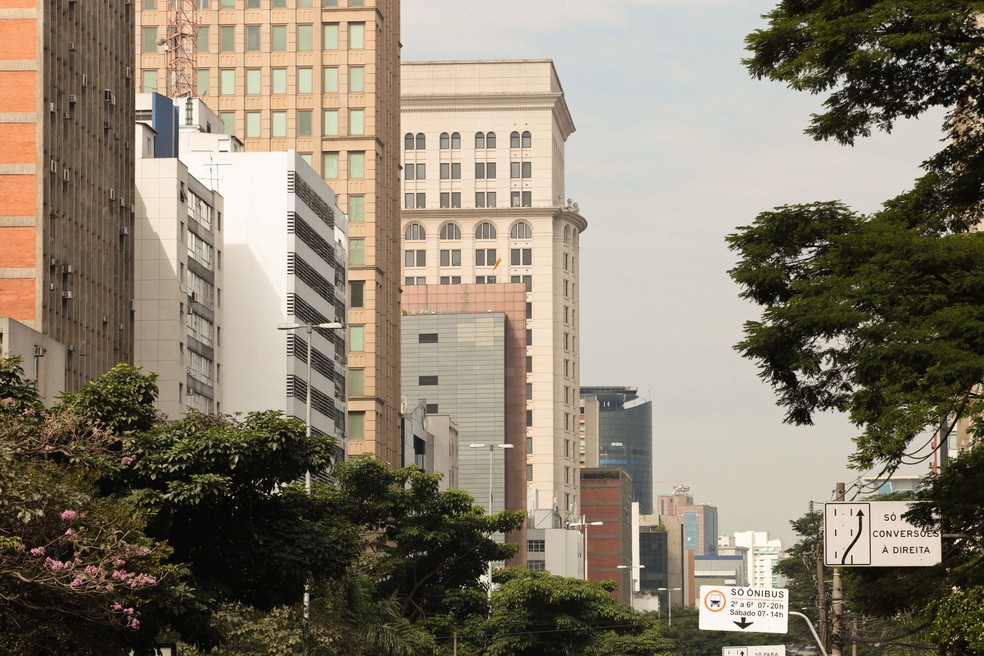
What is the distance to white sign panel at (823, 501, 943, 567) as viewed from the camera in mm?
27328

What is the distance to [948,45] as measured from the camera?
2516 centimetres

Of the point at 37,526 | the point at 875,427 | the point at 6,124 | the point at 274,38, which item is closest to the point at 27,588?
the point at 37,526

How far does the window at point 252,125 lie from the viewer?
129750mm

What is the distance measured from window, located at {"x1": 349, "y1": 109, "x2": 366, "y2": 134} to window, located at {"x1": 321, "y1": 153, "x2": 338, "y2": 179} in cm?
225

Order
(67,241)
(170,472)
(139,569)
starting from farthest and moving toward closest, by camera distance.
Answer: (67,241) < (170,472) < (139,569)

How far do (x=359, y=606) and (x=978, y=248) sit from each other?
37.2 metres

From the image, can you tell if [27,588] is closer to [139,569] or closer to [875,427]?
[139,569]

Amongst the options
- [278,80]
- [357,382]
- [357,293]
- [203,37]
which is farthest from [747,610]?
[203,37]

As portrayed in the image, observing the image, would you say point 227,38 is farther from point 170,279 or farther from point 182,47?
point 170,279

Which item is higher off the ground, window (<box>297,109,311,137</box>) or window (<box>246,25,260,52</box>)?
window (<box>246,25,260,52</box>)

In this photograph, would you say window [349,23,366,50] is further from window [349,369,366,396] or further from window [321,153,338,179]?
window [349,369,366,396]

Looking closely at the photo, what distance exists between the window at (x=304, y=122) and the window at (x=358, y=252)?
8.52 metres

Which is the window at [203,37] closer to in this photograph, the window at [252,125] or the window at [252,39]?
the window at [252,39]

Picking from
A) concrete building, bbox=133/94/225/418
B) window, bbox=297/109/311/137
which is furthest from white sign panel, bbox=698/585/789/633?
window, bbox=297/109/311/137
